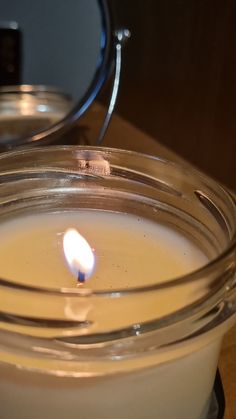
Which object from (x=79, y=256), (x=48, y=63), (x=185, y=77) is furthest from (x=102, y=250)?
(x=185, y=77)

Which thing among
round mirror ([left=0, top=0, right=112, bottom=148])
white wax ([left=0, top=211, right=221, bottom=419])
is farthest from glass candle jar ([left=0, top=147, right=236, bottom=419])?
round mirror ([left=0, top=0, right=112, bottom=148])

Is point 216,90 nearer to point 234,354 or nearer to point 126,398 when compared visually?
point 234,354

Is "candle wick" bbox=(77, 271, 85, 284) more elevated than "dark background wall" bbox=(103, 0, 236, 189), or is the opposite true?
"dark background wall" bbox=(103, 0, 236, 189)

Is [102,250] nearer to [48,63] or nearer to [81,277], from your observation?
[81,277]

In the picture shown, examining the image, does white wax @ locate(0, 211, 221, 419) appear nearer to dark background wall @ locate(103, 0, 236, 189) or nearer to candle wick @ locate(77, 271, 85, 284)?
candle wick @ locate(77, 271, 85, 284)

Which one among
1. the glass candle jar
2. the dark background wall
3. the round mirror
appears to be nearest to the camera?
the glass candle jar

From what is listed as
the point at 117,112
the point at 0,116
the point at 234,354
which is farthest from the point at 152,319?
the point at 117,112

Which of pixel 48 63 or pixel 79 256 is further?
pixel 48 63
